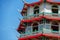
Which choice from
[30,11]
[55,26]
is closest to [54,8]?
[55,26]

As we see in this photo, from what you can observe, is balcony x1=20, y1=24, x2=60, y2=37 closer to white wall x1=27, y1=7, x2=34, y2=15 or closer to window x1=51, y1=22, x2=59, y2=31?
window x1=51, y1=22, x2=59, y2=31

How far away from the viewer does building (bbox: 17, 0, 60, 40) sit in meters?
40.7

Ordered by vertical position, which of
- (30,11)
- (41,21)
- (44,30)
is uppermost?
(30,11)

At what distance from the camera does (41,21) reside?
42.1 metres

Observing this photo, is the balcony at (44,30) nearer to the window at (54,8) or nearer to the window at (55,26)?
the window at (55,26)

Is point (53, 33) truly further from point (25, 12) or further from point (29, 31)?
point (25, 12)

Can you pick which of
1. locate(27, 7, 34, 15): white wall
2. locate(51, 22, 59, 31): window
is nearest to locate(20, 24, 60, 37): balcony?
locate(51, 22, 59, 31): window

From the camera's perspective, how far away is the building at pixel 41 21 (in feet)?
134

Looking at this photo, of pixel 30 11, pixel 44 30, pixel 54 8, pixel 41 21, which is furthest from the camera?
pixel 30 11

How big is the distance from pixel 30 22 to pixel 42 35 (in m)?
4.34

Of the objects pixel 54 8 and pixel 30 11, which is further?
pixel 30 11

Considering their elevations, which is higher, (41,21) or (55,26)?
(41,21)

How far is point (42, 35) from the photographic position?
131 feet

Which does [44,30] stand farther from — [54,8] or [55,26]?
[54,8]
